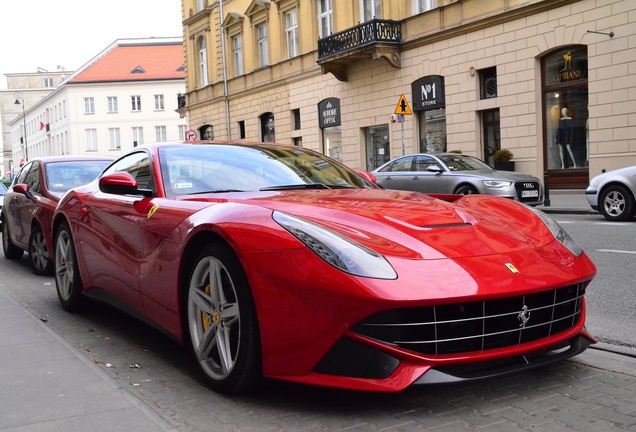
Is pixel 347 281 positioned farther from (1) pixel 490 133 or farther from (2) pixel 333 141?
(2) pixel 333 141

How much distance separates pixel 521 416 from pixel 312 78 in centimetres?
2787

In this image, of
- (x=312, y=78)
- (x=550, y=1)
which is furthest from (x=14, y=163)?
(x=550, y=1)

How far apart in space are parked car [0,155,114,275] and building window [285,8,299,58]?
22904 mm

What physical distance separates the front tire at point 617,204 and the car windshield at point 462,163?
3422mm

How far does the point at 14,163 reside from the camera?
117 metres

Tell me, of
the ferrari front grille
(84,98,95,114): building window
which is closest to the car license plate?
the ferrari front grille

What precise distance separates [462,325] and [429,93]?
21.8m

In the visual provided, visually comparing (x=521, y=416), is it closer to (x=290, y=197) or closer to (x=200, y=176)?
(x=290, y=197)

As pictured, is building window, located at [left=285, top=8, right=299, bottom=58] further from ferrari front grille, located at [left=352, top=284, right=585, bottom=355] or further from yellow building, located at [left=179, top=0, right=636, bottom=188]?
ferrari front grille, located at [left=352, top=284, right=585, bottom=355]

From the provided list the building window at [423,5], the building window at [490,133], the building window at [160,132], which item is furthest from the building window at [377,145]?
the building window at [160,132]

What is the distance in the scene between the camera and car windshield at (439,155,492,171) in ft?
52.6

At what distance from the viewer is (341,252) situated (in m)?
3.21

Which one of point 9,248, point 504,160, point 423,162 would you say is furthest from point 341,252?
point 504,160

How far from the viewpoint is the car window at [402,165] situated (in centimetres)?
1722
